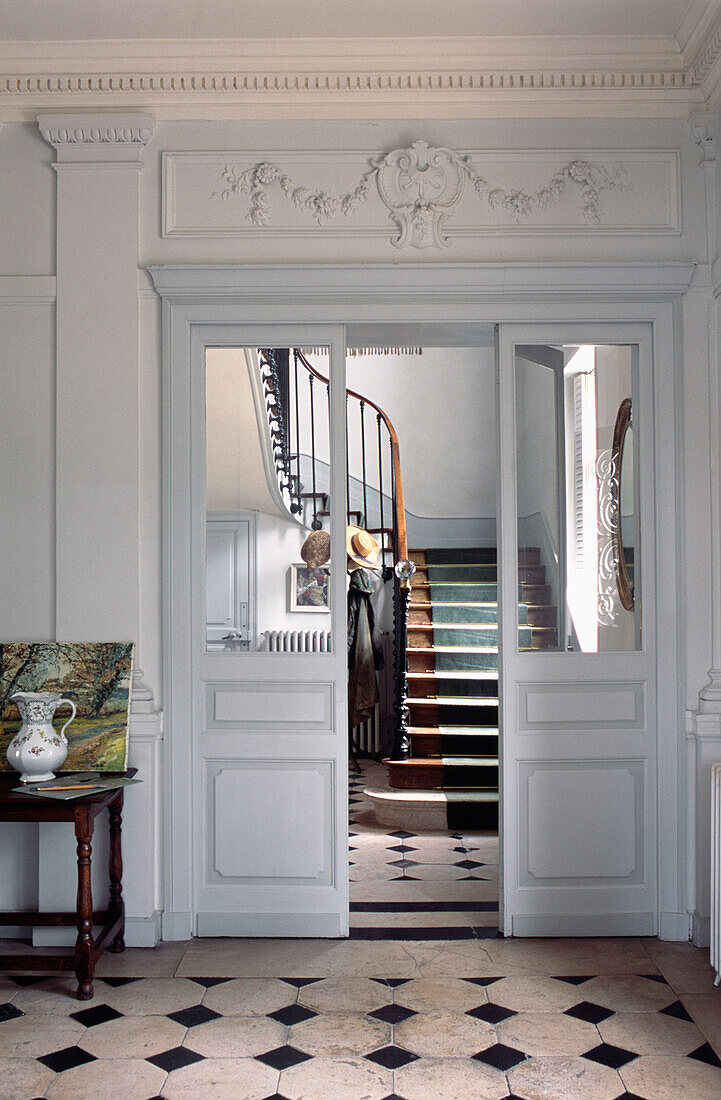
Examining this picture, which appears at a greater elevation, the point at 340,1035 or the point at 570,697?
the point at 570,697

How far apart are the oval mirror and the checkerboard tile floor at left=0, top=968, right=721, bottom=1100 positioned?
1466 mm

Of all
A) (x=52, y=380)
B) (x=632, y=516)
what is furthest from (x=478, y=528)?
(x=52, y=380)

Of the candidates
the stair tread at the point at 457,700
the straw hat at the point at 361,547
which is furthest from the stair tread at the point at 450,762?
the straw hat at the point at 361,547

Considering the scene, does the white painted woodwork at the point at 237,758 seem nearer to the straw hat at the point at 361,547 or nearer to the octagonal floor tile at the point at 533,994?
the octagonal floor tile at the point at 533,994

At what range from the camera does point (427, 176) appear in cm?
378

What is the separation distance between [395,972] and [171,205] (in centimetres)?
304

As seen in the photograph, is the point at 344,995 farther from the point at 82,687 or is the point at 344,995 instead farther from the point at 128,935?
the point at 82,687

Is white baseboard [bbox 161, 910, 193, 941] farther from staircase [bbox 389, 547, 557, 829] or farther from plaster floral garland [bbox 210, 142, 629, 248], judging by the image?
plaster floral garland [bbox 210, 142, 629, 248]

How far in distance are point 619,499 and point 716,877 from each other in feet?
4.79

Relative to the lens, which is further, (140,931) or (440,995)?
(140,931)

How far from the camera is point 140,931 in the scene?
3.70 metres

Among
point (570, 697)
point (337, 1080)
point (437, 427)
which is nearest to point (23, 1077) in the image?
point (337, 1080)

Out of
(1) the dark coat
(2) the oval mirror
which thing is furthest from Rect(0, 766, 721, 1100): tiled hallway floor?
(1) the dark coat

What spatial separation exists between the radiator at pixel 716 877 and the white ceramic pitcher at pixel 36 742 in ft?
7.65
